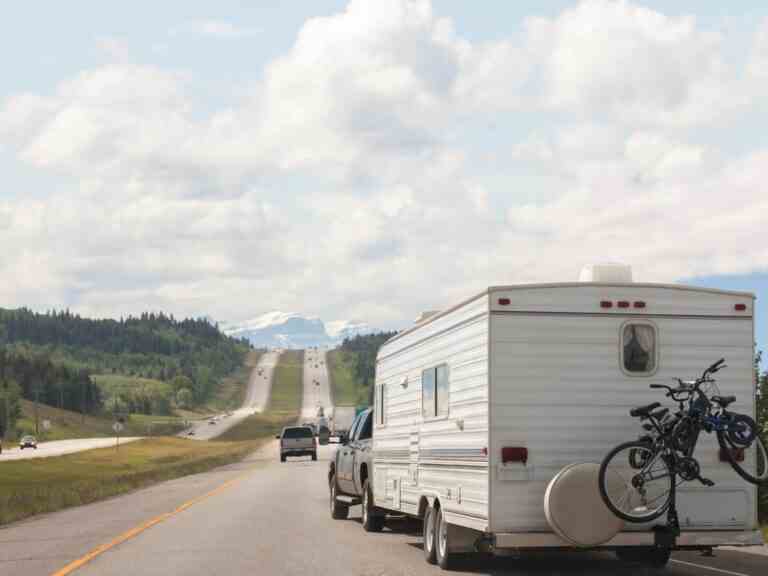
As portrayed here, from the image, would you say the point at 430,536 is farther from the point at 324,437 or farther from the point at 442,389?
the point at 324,437

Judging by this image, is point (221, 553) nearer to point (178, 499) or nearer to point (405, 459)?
point (405, 459)

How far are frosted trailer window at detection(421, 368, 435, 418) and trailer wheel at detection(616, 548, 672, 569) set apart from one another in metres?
2.94

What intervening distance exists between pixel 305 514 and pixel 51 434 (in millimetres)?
160983

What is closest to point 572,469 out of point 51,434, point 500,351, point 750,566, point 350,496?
point 500,351

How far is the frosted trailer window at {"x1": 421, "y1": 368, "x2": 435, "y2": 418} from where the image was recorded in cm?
1602

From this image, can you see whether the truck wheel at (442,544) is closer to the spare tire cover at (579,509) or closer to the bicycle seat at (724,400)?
the spare tire cover at (579,509)

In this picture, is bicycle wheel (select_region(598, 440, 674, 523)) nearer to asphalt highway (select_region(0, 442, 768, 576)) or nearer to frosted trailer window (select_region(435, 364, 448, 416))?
asphalt highway (select_region(0, 442, 768, 576))

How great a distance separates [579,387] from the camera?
13.5 metres

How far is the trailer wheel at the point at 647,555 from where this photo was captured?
45.5 ft

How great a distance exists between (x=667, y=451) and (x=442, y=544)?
3.15m

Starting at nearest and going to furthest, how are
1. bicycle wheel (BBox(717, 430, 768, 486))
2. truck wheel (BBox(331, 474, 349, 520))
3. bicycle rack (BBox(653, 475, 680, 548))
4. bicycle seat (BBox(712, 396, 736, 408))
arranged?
1. bicycle rack (BBox(653, 475, 680, 548))
2. bicycle seat (BBox(712, 396, 736, 408))
3. bicycle wheel (BBox(717, 430, 768, 486))
4. truck wheel (BBox(331, 474, 349, 520))

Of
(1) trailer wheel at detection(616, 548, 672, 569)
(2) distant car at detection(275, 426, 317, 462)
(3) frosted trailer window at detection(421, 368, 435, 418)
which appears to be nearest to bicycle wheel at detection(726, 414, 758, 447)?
(1) trailer wheel at detection(616, 548, 672, 569)

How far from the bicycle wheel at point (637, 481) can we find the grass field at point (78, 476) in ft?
51.4

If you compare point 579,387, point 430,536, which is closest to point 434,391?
point 430,536
